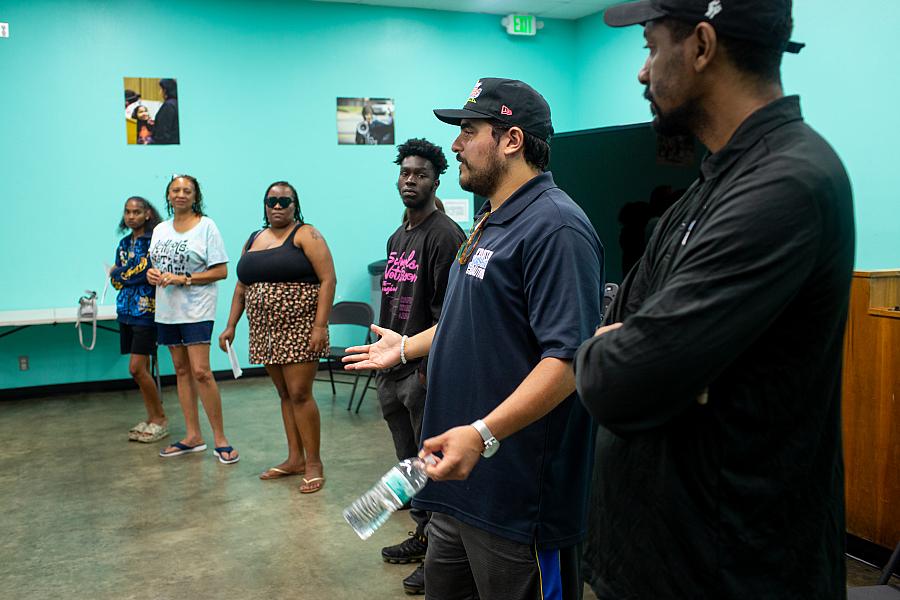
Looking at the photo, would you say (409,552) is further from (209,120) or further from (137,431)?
(209,120)

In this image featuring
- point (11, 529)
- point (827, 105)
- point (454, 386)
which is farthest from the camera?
point (827, 105)

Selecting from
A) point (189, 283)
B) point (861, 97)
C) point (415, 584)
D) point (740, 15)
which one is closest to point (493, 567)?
point (740, 15)

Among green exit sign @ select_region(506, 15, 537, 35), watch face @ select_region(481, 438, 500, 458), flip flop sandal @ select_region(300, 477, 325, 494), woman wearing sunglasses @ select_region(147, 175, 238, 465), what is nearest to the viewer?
watch face @ select_region(481, 438, 500, 458)

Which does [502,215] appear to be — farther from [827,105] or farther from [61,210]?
[61,210]

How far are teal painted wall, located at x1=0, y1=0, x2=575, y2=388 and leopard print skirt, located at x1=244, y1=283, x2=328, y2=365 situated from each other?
3217 millimetres

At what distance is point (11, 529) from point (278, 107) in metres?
4.53

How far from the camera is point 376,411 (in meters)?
6.14

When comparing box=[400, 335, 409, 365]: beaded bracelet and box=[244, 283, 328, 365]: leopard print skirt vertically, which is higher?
box=[400, 335, 409, 365]: beaded bracelet

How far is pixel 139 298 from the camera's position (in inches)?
204

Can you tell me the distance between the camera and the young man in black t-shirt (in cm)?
330

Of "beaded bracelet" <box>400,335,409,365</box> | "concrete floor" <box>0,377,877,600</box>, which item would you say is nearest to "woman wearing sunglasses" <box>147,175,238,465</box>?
"concrete floor" <box>0,377,877,600</box>

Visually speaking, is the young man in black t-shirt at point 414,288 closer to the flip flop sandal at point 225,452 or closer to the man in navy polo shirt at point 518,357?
the man in navy polo shirt at point 518,357

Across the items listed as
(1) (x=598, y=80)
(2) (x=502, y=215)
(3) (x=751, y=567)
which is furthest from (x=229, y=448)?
(1) (x=598, y=80)

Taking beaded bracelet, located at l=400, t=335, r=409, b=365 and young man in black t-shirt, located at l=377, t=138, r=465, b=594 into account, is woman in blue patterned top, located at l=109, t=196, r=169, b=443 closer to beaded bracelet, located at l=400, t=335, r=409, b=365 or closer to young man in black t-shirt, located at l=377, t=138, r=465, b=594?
young man in black t-shirt, located at l=377, t=138, r=465, b=594
